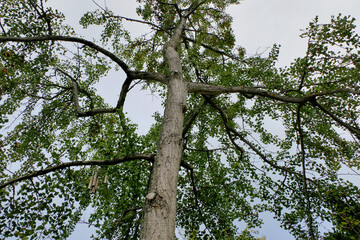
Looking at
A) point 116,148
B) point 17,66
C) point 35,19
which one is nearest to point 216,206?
point 116,148

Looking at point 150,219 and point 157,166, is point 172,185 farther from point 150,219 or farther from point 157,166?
point 150,219

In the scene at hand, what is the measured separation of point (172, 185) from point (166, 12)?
10.00 metres

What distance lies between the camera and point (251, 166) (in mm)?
6656

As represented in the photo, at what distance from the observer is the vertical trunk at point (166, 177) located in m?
2.06

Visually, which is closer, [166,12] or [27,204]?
[27,204]

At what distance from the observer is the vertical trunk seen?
2063 mm

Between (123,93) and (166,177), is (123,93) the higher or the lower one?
the higher one

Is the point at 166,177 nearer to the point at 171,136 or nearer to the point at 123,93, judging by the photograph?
the point at 171,136

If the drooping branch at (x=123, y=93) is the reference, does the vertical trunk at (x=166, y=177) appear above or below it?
below

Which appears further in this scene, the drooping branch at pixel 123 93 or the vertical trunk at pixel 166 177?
the drooping branch at pixel 123 93

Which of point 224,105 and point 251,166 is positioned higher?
point 224,105

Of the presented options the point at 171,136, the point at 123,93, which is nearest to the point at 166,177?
the point at 171,136

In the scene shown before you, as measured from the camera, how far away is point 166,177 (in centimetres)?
256

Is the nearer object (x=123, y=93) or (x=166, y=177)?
(x=166, y=177)
